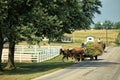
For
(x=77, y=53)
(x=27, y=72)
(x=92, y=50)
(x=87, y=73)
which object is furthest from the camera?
(x=92, y=50)

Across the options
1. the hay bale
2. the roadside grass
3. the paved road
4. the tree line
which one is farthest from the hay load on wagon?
the paved road

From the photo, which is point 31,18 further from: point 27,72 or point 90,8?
point 90,8

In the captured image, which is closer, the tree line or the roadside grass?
the roadside grass

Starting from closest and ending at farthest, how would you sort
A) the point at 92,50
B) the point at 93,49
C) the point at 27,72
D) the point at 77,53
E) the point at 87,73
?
the point at 87,73 → the point at 27,72 → the point at 77,53 → the point at 93,49 → the point at 92,50

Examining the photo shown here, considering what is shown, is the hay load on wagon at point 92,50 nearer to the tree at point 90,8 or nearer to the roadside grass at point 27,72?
the tree at point 90,8

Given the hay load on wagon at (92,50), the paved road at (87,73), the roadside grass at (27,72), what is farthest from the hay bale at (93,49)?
the paved road at (87,73)

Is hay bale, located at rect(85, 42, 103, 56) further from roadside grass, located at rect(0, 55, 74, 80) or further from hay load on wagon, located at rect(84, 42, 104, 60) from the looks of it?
roadside grass, located at rect(0, 55, 74, 80)

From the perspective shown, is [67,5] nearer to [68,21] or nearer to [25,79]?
[68,21]

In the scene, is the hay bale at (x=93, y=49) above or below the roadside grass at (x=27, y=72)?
above

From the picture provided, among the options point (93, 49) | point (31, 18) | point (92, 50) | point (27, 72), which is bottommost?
point (27, 72)

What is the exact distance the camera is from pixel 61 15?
3703cm

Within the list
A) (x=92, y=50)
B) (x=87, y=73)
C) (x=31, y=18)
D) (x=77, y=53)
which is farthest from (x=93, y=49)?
(x=87, y=73)

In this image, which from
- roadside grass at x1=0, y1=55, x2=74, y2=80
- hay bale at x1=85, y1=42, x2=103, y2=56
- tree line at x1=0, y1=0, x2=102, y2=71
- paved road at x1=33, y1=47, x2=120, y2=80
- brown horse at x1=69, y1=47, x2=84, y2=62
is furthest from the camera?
hay bale at x1=85, y1=42, x2=103, y2=56

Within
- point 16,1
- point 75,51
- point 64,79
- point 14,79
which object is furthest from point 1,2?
point 75,51
